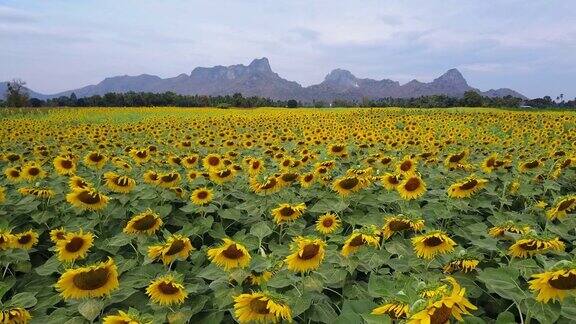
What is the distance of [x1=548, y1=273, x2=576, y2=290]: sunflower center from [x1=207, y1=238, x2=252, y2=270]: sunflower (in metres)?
1.61

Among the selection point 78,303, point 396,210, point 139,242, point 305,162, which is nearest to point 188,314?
point 78,303

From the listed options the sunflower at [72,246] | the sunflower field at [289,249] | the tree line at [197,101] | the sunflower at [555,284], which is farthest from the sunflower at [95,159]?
the tree line at [197,101]

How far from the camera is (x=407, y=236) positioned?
398 cm

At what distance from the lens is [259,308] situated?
85.2 inches

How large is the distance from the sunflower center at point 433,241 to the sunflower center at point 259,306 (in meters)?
1.14

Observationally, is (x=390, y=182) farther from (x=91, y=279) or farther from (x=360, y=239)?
(x=91, y=279)

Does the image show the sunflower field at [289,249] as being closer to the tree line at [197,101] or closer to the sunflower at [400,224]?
the sunflower at [400,224]

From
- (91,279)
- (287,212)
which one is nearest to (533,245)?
(287,212)

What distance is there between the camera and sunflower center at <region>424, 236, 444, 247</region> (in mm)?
2730

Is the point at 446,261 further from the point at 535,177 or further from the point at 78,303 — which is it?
the point at 535,177

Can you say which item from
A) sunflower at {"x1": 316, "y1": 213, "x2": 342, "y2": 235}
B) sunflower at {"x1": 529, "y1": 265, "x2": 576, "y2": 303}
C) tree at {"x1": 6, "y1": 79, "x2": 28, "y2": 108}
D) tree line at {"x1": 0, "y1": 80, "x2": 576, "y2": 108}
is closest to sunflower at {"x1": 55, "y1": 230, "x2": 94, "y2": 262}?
sunflower at {"x1": 316, "y1": 213, "x2": 342, "y2": 235}

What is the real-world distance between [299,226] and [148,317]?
85.7 inches

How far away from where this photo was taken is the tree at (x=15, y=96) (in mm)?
52094

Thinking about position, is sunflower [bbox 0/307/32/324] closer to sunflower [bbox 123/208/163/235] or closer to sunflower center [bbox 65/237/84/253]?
sunflower center [bbox 65/237/84/253]
